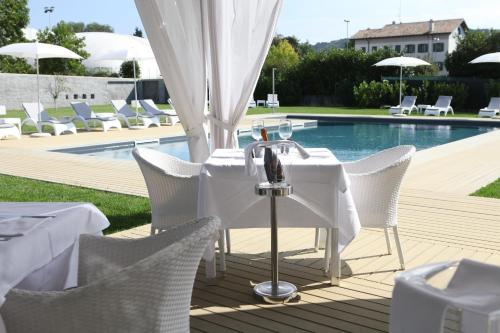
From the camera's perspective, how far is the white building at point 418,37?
51.4 m

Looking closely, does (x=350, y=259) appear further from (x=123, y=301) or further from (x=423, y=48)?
(x=423, y=48)

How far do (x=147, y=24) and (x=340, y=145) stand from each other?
966 centimetres

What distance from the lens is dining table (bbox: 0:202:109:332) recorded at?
5.95 ft

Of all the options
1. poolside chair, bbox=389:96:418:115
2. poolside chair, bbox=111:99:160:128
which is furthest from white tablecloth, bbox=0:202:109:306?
poolside chair, bbox=389:96:418:115

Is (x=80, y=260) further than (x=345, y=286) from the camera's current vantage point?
No

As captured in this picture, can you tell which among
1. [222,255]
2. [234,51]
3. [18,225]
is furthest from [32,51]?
[18,225]

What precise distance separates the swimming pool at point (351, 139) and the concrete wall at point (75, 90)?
565 inches

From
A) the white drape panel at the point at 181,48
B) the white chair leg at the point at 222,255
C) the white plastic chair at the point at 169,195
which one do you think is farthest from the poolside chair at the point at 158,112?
the white chair leg at the point at 222,255

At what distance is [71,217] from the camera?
2215 mm

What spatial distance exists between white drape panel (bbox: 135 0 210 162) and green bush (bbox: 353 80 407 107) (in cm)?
1926

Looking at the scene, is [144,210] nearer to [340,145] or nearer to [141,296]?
[141,296]

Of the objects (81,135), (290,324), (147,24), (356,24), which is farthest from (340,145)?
(356,24)

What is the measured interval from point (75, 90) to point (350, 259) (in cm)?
2626

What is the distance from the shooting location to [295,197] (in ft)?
11.0
